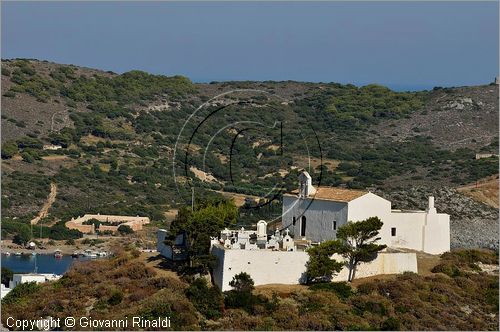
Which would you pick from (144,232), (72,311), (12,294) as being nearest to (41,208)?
(144,232)

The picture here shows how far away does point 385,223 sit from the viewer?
195 ft

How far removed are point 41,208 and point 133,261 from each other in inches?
2090

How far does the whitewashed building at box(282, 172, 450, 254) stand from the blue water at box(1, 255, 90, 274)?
25.4 metres

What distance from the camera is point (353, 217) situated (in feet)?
190

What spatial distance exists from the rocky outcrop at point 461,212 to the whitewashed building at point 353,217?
15.4 metres

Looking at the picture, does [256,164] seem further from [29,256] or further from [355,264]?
[355,264]

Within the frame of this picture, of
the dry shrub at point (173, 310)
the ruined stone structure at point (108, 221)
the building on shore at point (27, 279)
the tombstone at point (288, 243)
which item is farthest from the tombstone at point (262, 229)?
the ruined stone structure at point (108, 221)

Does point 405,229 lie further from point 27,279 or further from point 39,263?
point 39,263

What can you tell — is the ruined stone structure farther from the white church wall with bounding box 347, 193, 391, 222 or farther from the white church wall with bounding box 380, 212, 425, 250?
the white church wall with bounding box 347, 193, 391, 222

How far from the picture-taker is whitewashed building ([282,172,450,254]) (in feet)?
191

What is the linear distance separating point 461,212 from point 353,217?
130ft

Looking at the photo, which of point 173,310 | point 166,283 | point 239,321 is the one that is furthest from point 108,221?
point 239,321

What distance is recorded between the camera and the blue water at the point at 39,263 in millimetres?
85062

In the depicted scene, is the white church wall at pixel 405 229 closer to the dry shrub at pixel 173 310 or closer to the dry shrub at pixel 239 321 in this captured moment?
the dry shrub at pixel 239 321
